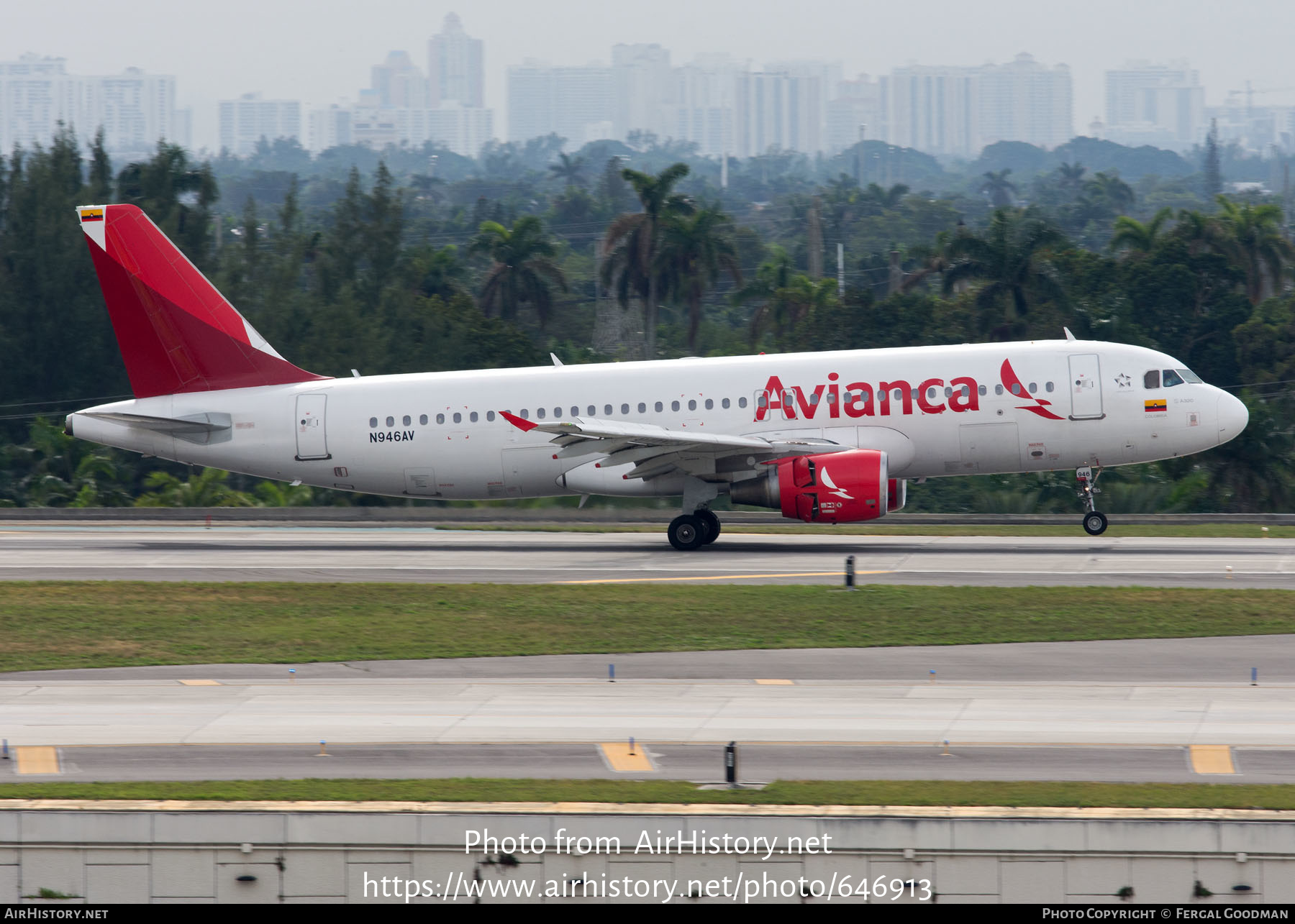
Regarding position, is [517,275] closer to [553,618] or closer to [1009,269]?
[1009,269]

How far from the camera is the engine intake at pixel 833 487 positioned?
109 feet

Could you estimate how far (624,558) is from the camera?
1373 inches

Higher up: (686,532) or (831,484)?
(831,484)

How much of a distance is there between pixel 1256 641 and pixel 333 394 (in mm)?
22156

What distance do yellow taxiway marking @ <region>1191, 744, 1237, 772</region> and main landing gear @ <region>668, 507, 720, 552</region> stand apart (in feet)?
60.8

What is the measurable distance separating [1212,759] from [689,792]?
20.3ft

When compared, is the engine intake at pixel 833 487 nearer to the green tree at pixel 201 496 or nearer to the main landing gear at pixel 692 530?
the main landing gear at pixel 692 530

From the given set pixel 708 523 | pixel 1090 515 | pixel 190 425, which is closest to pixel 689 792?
pixel 708 523

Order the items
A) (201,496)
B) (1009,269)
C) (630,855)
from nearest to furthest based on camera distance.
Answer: (630,855), (201,496), (1009,269)

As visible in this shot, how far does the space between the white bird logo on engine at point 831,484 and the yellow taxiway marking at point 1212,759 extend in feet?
51.4

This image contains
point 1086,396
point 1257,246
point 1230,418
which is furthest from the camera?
point 1257,246

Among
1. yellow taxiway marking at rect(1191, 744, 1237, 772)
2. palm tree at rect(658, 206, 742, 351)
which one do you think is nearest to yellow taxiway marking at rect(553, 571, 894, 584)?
yellow taxiway marking at rect(1191, 744, 1237, 772)

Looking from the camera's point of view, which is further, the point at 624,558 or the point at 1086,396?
the point at 624,558
